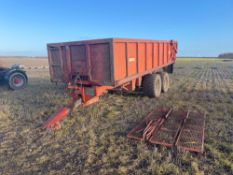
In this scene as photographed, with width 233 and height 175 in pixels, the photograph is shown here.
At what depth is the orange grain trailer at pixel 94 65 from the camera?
3990 mm

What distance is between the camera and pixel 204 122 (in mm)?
4168

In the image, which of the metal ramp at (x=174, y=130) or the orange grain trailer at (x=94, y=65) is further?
the orange grain trailer at (x=94, y=65)

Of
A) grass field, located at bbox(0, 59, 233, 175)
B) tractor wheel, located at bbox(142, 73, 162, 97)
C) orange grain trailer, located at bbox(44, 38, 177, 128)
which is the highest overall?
orange grain trailer, located at bbox(44, 38, 177, 128)

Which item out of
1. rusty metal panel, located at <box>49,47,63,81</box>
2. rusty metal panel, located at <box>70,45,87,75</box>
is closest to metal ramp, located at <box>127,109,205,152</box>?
rusty metal panel, located at <box>70,45,87,75</box>

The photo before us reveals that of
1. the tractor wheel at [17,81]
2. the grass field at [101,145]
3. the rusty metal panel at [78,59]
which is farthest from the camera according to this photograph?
the tractor wheel at [17,81]

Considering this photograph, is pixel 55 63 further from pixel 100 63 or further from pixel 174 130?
pixel 174 130

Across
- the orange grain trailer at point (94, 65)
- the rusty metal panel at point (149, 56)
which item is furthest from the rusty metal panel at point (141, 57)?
the rusty metal panel at point (149, 56)

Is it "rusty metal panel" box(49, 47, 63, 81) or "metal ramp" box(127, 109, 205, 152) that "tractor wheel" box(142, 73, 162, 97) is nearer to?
"metal ramp" box(127, 109, 205, 152)

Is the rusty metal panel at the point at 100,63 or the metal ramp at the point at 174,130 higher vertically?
the rusty metal panel at the point at 100,63

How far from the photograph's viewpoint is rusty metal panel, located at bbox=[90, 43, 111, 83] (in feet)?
13.0

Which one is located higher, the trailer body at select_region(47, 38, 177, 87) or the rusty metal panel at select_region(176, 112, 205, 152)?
the trailer body at select_region(47, 38, 177, 87)

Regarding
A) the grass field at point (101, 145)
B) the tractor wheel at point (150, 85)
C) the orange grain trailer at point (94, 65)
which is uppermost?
the orange grain trailer at point (94, 65)

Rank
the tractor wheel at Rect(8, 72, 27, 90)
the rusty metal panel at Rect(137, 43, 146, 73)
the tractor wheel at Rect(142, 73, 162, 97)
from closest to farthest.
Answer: the rusty metal panel at Rect(137, 43, 146, 73) < the tractor wheel at Rect(142, 73, 162, 97) < the tractor wheel at Rect(8, 72, 27, 90)

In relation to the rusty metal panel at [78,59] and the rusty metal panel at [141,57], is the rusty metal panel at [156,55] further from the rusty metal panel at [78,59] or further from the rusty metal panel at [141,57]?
the rusty metal panel at [78,59]
